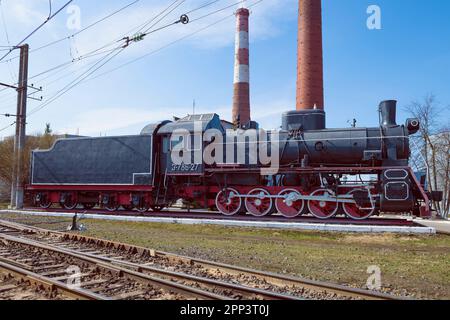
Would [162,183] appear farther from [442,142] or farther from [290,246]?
[442,142]

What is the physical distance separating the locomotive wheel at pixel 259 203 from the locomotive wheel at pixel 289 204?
13.5 inches

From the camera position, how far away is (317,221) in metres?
11.1

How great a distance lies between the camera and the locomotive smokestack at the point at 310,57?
24364 mm

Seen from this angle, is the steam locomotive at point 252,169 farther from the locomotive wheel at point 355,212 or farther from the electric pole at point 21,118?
the electric pole at point 21,118

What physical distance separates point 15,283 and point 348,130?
1008cm

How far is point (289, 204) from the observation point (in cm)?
1198

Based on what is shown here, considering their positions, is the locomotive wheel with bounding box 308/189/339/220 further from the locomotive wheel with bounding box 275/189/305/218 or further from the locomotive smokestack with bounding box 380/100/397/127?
the locomotive smokestack with bounding box 380/100/397/127

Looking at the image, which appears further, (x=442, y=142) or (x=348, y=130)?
(x=442, y=142)

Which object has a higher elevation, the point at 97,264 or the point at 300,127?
the point at 300,127

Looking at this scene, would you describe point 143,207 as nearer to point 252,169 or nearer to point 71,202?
point 71,202

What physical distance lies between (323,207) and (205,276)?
686 cm

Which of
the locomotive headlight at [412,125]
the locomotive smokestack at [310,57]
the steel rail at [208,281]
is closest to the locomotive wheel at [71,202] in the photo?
the steel rail at [208,281]

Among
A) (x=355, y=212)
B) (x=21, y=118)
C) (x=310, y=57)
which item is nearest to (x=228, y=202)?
(x=355, y=212)
